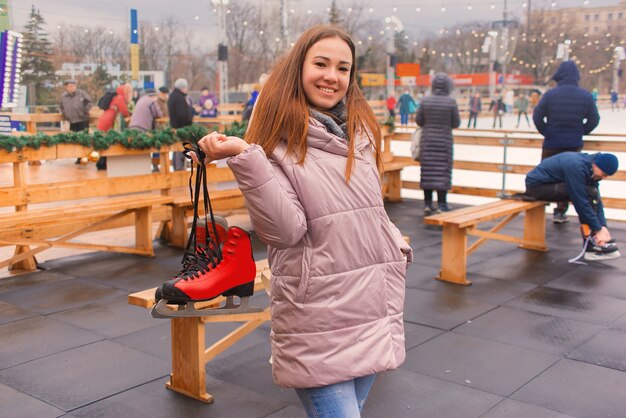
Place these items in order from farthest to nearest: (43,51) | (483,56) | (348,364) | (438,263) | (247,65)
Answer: (483,56)
(247,65)
(43,51)
(438,263)
(348,364)

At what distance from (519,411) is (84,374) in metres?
2.31

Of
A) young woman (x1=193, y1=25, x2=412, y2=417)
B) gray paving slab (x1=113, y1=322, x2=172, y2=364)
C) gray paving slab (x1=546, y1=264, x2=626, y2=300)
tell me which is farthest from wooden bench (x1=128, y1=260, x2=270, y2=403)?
gray paving slab (x1=546, y1=264, x2=626, y2=300)

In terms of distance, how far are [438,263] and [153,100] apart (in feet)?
20.5

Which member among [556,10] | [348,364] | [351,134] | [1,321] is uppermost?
[556,10]

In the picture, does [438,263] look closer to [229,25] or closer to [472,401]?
[472,401]

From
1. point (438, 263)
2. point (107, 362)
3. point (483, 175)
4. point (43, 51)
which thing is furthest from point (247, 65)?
point (107, 362)

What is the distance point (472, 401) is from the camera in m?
3.82

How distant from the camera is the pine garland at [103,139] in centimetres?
657

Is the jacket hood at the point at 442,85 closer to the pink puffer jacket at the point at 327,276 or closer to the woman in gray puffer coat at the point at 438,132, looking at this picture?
the woman in gray puffer coat at the point at 438,132

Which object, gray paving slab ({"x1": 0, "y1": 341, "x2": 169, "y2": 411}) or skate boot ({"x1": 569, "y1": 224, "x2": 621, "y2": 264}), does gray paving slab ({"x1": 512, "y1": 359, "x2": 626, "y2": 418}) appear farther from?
skate boot ({"x1": 569, "y1": 224, "x2": 621, "y2": 264})

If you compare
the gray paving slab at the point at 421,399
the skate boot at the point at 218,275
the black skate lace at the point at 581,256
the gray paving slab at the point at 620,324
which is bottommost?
the gray paving slab at the point at 620,324

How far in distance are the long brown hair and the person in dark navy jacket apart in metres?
6.65

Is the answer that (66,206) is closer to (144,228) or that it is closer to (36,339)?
(144,228)

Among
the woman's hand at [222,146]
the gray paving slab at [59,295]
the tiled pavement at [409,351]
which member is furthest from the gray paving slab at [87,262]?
the woman's hand at [222,146]
